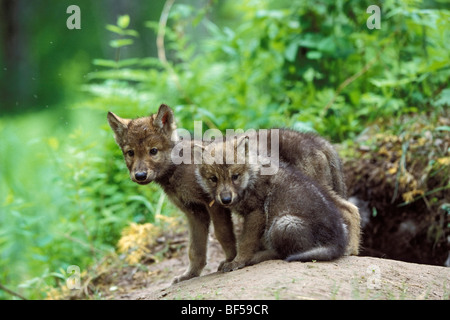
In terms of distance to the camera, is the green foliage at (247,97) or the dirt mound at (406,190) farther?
the green foliage at (247,97)

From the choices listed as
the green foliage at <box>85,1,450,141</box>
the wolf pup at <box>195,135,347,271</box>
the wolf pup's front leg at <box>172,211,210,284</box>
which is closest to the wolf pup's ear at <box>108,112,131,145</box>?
the wolf pup at <box>195,135,347,271</box>

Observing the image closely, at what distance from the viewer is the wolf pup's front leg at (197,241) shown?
18.6 feet

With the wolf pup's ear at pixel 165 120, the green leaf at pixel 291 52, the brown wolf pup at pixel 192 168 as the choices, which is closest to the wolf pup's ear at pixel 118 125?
the brown wolf pup at pixel 192 168

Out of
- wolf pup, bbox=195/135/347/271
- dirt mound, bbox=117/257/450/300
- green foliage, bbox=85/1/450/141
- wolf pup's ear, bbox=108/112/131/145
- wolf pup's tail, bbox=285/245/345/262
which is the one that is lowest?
dirt mound, bbox=117/257/450/300

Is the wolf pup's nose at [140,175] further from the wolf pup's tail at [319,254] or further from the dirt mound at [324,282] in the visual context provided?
the wolf pup's tail at [319,254]

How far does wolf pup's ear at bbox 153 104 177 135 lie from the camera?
5605 mm

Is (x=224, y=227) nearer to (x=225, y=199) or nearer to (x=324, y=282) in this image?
(x=225, y=199)

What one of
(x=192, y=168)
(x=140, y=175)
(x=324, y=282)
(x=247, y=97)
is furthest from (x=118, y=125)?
(x=247, y=97)

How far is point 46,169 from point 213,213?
664 cm

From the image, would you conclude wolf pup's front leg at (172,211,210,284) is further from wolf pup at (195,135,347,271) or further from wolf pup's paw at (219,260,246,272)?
wolf pup's paw at (219,260,246,272)

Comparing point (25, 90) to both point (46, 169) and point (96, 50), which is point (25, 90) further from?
point (46, 169)

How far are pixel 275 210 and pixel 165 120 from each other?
1.67 m
